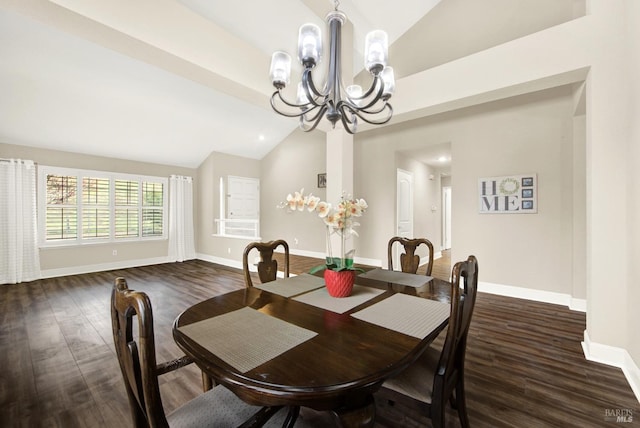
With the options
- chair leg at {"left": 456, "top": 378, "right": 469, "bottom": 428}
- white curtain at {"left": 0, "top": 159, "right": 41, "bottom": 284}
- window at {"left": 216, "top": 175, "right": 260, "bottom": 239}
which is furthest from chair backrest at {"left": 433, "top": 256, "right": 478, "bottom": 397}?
white curtain at {"left": 0, "top": 159, "right": 41, "bottom": 284}

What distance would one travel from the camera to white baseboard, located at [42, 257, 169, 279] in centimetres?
490

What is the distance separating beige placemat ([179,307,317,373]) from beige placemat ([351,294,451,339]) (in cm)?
34

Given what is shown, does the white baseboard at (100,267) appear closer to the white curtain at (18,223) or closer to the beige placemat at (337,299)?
the white curtain at (18,223)

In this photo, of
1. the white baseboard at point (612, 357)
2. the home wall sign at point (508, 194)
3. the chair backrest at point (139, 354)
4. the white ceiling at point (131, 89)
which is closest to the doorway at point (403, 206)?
the home wall sign at point (508, 194)

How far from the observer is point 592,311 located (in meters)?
2.20

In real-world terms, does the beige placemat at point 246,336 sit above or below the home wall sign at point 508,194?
below

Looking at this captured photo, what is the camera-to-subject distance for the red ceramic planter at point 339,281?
1484mm

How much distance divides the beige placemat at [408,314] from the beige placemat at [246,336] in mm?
339

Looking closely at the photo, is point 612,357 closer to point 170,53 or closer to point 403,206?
point 403,206

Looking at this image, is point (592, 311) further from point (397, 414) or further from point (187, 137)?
point (187, 137)

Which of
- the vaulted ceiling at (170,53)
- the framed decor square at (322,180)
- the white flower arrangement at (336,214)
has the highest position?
the vaulted ceiling at (170,53)

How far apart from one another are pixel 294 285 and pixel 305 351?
0.84 m

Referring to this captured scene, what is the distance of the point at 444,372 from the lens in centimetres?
110

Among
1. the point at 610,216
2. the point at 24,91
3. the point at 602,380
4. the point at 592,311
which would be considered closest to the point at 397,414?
the point at 602,380
